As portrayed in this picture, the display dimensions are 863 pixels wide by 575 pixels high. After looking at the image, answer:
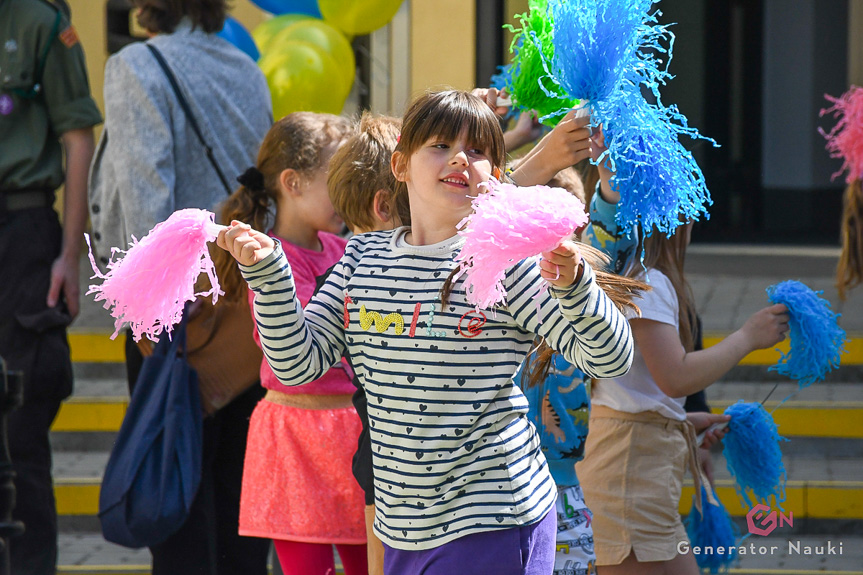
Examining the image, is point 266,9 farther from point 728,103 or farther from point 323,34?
point 728,103

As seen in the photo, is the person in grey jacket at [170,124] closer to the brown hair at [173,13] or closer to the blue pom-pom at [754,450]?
the brown hair at [173,13]

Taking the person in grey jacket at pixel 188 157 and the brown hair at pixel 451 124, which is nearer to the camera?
the brown hair at pixel 451 124

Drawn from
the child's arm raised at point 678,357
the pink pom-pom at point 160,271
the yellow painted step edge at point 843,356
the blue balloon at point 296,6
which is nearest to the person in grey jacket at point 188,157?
the child's arm raised at point 678,357

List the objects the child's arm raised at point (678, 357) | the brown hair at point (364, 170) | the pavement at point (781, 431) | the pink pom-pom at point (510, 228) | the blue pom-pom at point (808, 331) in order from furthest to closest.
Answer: the pavement at point (781, 431) → the blue pom-pom at point (808, 331) → the child's arm raised at point (678, 357) → the brown hair at point (364, 170) → the pink pom-pom at point (510, 228)

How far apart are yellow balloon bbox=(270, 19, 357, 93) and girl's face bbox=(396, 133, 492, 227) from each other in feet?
11.6

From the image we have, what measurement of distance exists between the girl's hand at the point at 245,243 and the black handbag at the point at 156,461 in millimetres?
1143

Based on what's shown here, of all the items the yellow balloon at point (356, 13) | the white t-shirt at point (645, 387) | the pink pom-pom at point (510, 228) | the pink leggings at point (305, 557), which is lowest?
the pink leggings at point (305, 557)

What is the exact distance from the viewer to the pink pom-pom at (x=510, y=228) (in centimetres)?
153

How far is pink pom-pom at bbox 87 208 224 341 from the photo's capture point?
1.75 metres

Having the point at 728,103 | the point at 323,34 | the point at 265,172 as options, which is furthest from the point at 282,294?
the point at 728,103

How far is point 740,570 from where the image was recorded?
4.01 m

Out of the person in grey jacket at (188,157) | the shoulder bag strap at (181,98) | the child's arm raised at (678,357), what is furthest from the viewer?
the shoulder bag strap at (181,98)

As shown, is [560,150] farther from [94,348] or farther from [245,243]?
[94,348]

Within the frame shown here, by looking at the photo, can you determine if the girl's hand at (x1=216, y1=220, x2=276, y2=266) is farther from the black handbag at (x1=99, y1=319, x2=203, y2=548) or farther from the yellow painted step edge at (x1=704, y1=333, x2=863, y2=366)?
the yellow painted step edge at (x1=704, y1=333, x2=863, y2=366)
